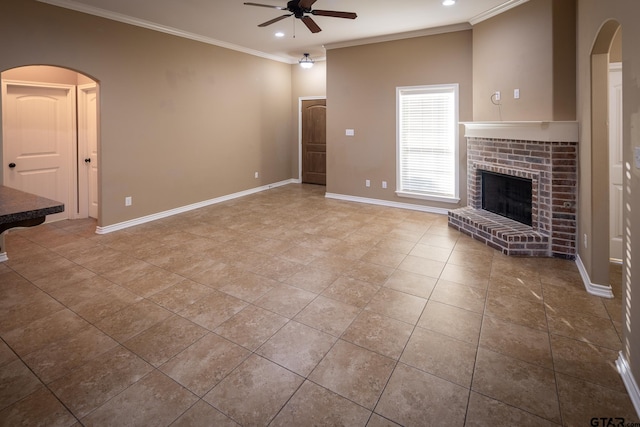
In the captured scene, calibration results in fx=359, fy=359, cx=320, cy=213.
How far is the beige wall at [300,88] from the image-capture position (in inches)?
322

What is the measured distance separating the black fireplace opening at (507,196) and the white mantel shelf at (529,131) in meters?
0.55

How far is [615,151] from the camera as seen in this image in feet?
12.0

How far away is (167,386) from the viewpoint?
2.03m

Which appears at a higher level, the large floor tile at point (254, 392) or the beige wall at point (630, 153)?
the beige wall at point (630, 153)

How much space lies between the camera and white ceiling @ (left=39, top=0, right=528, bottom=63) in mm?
4488

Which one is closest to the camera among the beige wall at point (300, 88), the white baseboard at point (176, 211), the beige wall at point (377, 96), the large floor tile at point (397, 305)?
the large floor tile at point (397, 305)

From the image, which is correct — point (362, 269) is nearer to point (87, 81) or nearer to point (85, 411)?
point (85, 411)

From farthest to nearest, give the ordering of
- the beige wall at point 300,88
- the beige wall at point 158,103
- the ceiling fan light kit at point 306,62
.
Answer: the beige wall at point 300,88, the ceiling fan light kit at point 306,62, the beige wall at point 158,103

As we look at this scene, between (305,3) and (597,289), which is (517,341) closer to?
(597,289)

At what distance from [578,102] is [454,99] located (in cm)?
212

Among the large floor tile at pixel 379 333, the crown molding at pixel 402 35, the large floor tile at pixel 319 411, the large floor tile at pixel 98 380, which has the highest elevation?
the crown molding at pixel 402 35

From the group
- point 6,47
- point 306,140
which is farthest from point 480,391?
point 306,140

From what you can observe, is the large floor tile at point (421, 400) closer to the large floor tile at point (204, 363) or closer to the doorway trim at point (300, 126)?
the large floor tile at point (204, 363)

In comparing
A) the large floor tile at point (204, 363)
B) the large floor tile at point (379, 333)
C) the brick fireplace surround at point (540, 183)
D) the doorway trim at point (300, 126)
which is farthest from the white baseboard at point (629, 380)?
the doorway trim at point (300, 126)
